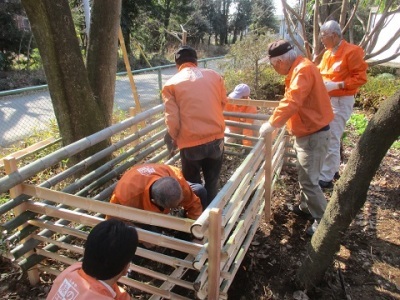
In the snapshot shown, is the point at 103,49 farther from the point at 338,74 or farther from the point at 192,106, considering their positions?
the point at 338,74

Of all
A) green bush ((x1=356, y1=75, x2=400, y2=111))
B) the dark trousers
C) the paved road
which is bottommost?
the paved road

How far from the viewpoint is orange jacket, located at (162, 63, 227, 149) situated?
2.79 metres

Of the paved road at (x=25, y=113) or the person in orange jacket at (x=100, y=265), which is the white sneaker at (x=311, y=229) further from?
the paved road at (x=25, y=113)

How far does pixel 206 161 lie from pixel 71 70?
1.67 meters

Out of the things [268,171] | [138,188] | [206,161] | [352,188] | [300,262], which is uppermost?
[352,188]

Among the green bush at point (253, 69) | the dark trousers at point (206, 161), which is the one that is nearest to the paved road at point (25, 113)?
the green bush at point (253, 69)

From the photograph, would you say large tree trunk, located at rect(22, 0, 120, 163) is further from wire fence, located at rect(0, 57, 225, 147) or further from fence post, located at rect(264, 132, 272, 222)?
wire fence, located at rect(0, 57, 225, 147)

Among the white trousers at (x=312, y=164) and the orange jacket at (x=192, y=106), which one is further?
the white trousers at (x=312, y=164)

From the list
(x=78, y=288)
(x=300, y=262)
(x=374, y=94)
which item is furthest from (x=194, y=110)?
(x=374, y=94)

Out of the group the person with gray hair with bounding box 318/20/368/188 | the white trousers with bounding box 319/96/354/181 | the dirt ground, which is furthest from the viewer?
the white trousers with bounding box 319/96/354/181

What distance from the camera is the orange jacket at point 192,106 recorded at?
2.79 metres

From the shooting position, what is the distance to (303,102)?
295 cm

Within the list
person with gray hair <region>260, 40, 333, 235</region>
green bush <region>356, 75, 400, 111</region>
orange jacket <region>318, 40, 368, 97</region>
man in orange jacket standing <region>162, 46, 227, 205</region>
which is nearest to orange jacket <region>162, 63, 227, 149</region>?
man in orange jacket standing <region>162, 46, 227, 205</region>

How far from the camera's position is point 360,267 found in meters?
2.87
